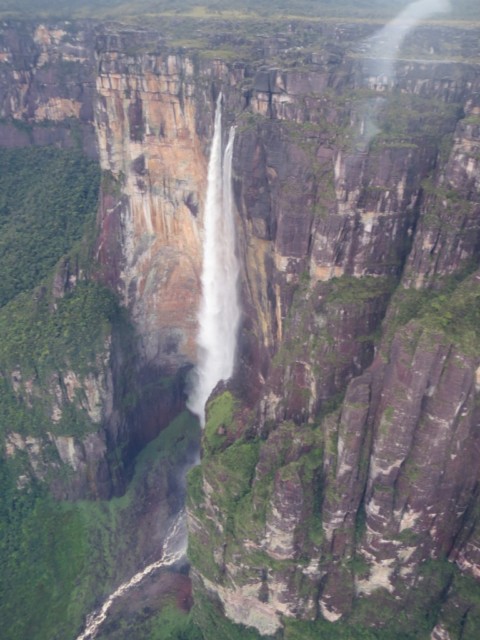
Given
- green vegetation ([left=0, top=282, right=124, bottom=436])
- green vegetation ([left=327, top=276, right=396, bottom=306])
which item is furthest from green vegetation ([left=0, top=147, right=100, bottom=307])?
green vegetation ([left=327, top=276, right=396, bottom=306])

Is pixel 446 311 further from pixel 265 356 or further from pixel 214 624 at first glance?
pixel 214 624

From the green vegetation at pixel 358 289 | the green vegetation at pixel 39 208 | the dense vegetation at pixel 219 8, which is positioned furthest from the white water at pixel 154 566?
the dense vegetation at pixel 219 8

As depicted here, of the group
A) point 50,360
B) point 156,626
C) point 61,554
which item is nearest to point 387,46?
point 50,360

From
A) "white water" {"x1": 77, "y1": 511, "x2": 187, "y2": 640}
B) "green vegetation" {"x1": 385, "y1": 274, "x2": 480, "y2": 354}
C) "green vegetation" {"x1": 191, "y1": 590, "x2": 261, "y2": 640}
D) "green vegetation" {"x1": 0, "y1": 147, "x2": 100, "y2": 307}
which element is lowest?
"white water" {"x1": 77, "y1": 511, "x2": 187, "y2": 640}

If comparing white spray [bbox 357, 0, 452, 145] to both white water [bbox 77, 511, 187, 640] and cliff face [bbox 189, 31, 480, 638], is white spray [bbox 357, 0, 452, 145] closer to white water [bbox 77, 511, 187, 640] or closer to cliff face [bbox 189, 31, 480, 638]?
cliff face [bbox 189, 31, 480, 638]

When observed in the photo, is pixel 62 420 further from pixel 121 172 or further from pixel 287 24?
pixel 287 24

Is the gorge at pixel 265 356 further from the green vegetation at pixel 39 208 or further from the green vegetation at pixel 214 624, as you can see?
the green vegetation at pixel 39 208

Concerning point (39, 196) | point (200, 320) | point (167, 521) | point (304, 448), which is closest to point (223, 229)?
point (200, 320)
